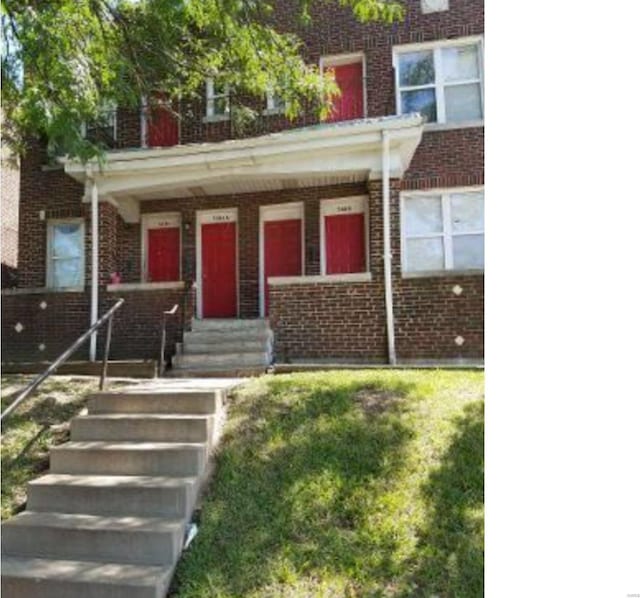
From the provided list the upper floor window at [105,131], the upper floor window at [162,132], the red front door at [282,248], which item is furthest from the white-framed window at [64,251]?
the red front door at [282,248]

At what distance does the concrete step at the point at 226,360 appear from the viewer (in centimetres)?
830

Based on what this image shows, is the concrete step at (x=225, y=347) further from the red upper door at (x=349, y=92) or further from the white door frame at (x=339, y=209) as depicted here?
the red upper door at (x=349, y=92)

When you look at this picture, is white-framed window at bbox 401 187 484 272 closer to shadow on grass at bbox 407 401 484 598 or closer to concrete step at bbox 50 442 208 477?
shadow on grass at bbox 407 401 484 598

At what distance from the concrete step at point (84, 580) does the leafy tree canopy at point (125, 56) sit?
360 centimetres

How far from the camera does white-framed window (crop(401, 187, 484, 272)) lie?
10.2 metres

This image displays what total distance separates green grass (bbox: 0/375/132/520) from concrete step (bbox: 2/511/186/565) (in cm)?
39

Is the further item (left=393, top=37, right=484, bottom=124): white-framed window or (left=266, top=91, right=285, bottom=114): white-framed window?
(left=266, top=91, right=285, bottom=114): white-framed window

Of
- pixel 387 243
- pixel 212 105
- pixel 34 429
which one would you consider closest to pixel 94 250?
pixel 212 105

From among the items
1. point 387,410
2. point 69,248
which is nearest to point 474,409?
point 387,410

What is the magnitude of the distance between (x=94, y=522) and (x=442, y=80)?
919 cm

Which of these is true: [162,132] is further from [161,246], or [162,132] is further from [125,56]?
[125,56]

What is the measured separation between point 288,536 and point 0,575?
178 cm

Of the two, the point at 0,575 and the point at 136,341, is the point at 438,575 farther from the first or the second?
the point at 136,341

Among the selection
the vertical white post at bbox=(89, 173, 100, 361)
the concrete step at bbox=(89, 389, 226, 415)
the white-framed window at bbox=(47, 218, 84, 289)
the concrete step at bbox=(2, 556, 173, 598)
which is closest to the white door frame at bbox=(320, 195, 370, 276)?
the vertical white post at bbox=(89, 173, 100, 361)
